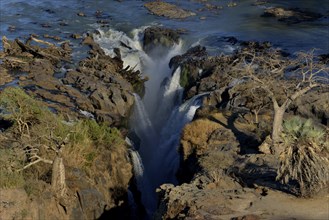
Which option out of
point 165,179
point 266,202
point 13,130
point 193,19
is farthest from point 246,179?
point 193,19

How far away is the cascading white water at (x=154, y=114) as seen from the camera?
30.6 meters

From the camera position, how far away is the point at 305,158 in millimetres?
18422

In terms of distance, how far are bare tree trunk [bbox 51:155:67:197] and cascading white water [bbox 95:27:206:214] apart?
755cm

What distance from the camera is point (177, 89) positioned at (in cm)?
3931

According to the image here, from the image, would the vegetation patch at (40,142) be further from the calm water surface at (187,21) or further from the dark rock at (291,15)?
the dark rock at (291,15)

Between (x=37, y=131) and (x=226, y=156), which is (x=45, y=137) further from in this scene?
(x=226, y=156)

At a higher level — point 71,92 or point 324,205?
point 324,205

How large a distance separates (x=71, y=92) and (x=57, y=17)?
2307 cm

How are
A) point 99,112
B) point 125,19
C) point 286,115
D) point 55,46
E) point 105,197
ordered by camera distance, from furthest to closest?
1. point 125,19
2. point 55,46
3. point 99,112
4. point 286,115
5. point 105,197

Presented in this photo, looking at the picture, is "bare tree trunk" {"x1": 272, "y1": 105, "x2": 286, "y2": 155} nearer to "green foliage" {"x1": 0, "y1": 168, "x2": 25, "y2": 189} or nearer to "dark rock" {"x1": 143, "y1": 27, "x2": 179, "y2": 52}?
"green foliage" {"x1": 0, "y1": 168, "x2": 25, "y2": 189}

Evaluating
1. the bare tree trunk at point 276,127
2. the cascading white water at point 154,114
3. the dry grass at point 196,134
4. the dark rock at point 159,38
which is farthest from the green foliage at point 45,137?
the dark rock at point 159,38

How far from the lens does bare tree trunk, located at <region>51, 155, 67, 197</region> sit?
21953 millimetres

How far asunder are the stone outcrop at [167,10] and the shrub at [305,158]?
3900 centimetres

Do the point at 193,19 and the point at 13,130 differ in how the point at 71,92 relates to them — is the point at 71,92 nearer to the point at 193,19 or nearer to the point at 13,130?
the point at 13,130
